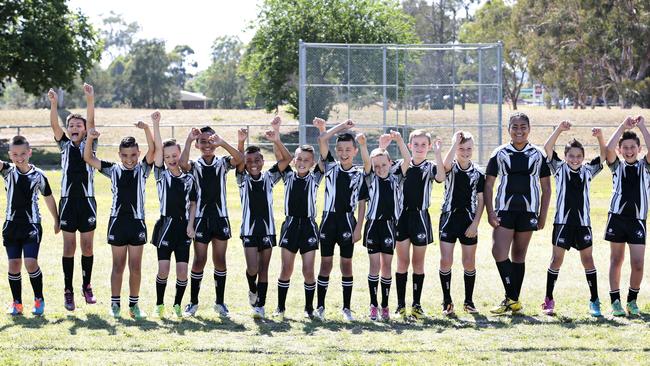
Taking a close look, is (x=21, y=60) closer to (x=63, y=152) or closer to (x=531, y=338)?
(x=63, y=152)

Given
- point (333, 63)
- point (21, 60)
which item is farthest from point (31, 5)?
point (333, 63)

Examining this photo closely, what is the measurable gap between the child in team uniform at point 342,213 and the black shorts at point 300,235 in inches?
3.5

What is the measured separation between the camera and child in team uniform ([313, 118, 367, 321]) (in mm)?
8109

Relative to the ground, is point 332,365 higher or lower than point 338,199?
lower

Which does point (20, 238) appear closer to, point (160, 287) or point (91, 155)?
point (91, 155)

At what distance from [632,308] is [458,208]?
1763 millimetres

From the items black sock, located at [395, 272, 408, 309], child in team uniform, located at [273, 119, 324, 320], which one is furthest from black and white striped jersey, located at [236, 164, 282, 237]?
black sock, located at [395, 272, 408, 309]

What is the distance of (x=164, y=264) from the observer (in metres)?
8.20

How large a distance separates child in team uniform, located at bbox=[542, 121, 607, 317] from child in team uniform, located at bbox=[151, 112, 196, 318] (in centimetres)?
326

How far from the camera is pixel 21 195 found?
833 centimetres

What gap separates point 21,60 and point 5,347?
29.9m

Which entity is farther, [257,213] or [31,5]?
[31,5]

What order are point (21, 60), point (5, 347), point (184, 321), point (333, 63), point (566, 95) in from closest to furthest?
point (5, 347), point (184, 321), point (333, 63), point (21, 60), point (566, 95)

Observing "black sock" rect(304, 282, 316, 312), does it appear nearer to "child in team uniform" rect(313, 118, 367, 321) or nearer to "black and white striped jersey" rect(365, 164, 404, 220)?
"child in team uniform" rect(313, 118, 367, 321)
